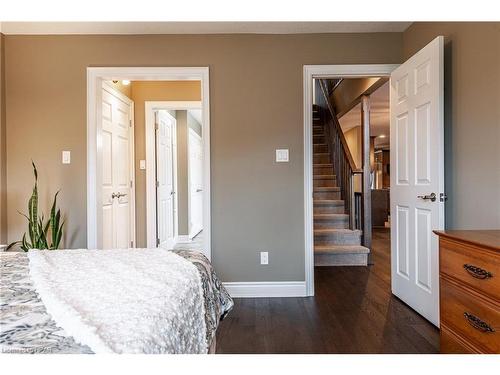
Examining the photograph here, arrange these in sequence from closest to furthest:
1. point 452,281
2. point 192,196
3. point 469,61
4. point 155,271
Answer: point 155,271 < point 452,281 < point 469,61 < point 192,196

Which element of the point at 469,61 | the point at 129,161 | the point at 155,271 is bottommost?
the point at 155,271

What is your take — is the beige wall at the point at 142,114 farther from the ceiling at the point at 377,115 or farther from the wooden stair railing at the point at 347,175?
the ceiling at the point at 377,115

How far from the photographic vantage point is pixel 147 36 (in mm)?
2889

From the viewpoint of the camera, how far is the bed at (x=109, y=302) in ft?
2.36

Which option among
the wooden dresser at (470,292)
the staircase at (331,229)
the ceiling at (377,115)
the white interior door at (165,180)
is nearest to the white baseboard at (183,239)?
the white interior door at (165,180)

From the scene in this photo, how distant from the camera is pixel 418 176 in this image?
7.89 feet

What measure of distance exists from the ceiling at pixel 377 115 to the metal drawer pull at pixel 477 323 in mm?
3528

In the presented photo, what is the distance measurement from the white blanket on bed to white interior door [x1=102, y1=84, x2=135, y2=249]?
178 cm

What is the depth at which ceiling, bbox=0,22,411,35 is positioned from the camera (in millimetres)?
2727

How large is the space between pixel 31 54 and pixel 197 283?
111 inches

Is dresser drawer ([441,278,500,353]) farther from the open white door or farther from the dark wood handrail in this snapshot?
the dark wood handrail

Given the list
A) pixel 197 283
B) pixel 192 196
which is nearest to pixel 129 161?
pixel 192 196

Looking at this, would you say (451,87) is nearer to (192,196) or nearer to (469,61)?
(469,61)
